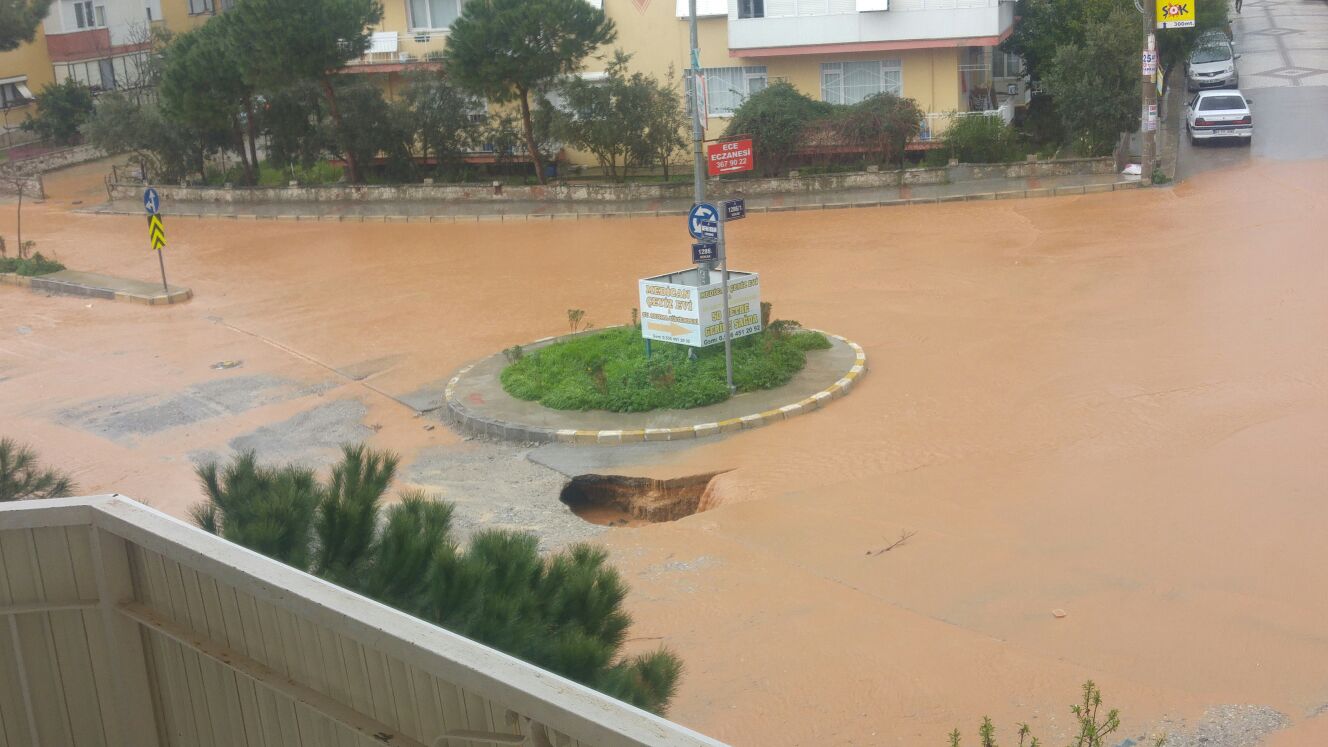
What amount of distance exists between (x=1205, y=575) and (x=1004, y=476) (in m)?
2.63

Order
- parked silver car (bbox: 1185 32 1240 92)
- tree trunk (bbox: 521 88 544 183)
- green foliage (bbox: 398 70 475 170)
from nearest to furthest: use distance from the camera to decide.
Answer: tree trunk (bbox: 521 88 544 183), green foliage (bbox: 398 70 475 170), parked silver car (bbox: 1185 32 1240 92)

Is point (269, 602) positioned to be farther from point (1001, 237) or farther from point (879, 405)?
point (1001, 237)

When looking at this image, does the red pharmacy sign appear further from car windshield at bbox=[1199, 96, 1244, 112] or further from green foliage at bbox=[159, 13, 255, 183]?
green foliage at bbox=[159, 13, 255, 183]

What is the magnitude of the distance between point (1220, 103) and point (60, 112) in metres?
41.1

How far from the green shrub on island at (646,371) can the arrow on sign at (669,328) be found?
0.32 metres

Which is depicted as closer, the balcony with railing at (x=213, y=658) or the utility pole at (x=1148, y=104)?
the balcony with railing at (x=213, y=658)

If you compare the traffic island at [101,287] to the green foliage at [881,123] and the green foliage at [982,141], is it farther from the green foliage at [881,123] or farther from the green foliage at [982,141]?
the green foliage at [982,141]

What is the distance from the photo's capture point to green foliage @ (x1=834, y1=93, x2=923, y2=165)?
31125mm

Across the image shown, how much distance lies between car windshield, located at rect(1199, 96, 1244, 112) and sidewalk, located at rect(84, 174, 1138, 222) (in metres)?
5.34

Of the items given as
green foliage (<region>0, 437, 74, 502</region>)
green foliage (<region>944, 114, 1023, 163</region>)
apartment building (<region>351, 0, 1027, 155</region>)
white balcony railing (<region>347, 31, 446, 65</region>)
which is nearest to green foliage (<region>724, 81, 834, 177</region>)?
apartment building (<region>351, 0, 1027, 155</region>)

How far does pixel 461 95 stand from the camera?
36312 mm

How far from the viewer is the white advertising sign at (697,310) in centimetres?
1582

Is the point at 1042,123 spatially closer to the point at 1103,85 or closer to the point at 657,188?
the point at 1103,85

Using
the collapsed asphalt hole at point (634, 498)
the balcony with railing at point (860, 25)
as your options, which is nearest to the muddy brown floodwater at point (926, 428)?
the collapsed asphalt hole at point (634, 498)
